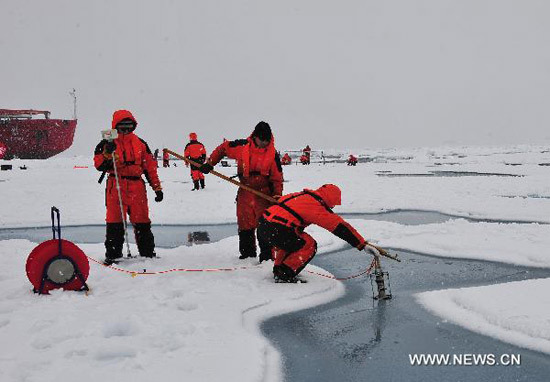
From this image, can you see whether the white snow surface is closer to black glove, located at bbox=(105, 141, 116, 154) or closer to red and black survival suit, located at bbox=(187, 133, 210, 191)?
black glove, located at bbox=(105, 141, 116, 154)

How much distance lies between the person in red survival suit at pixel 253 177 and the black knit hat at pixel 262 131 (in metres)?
0.03

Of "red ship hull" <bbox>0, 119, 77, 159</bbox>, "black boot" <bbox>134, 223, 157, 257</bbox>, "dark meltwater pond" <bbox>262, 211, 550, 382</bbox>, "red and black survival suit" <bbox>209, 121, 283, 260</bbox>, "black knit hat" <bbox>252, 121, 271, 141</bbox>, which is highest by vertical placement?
"red ship hull" <bbox>0, 119, 77, 159</bbox>

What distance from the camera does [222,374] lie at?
2.76m

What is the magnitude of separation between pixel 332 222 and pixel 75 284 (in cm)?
238

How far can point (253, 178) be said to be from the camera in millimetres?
5426

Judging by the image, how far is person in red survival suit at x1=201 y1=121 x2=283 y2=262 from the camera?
17.5ft

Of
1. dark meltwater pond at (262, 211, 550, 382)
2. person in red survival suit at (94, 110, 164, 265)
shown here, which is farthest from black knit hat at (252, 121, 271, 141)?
dark meltwater pond at (262, 211, 550, 382)

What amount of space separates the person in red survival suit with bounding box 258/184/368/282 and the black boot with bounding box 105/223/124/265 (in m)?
1.75

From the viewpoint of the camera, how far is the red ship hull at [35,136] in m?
34.0

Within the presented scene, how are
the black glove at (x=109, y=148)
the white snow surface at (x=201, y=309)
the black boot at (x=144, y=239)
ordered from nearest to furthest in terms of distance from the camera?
the white snow surface at (x=201, y=309) → the black glove at (x=109, y=148) → the black boot at (x=144, y=239)

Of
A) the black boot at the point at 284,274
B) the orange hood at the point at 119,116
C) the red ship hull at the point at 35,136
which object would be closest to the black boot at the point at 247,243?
the black boot at the point at 284,274

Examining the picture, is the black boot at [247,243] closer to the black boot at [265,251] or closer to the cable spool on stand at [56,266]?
the black boot at [265,251]

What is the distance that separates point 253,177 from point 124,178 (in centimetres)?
146

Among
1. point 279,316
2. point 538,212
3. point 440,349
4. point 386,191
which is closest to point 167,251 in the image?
point 279,316
